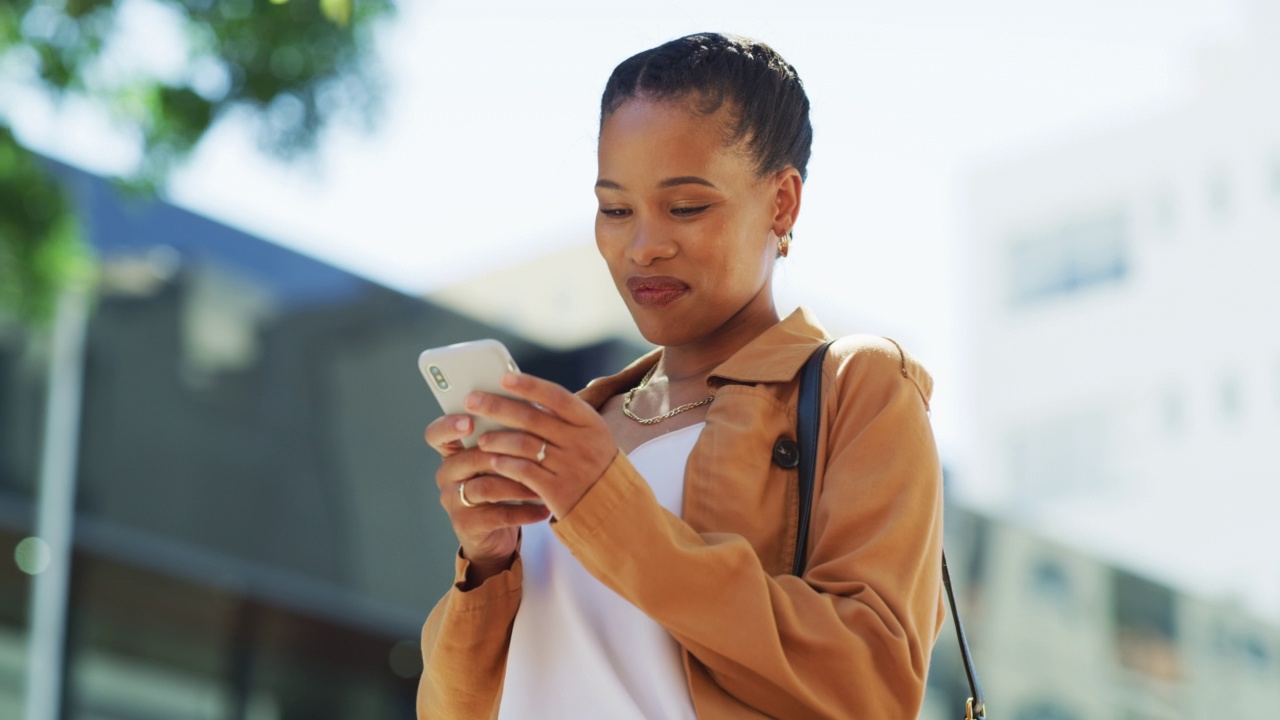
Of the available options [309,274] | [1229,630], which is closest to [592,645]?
[309,274]

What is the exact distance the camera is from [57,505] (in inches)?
357

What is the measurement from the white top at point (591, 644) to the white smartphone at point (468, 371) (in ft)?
1.04

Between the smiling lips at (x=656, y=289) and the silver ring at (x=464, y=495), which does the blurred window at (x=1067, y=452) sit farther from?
the silver ring at (x=464, y=495)

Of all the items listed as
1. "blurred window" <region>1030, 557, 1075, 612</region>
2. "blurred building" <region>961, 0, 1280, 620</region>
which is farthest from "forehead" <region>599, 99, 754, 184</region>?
"blurred building" <region>961, 0, 1280, 620</region>

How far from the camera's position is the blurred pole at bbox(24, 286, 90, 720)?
8.77m

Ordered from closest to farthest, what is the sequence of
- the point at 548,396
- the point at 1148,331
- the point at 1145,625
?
the point at 548,396 → the point at 1145,625 → the point at 1148,331

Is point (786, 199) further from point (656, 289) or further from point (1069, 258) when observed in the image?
point (1069, 258)

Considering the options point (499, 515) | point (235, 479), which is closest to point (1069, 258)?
point (235, 479)

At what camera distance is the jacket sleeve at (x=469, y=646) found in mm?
1874

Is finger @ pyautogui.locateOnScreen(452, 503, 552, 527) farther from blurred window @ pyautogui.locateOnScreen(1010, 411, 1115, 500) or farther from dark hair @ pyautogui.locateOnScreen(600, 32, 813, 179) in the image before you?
blurred window @ pyautogui.locateOnScreen(1010, 411, 1115, 500)

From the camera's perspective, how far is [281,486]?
998 cm

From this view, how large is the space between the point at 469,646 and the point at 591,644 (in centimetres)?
18

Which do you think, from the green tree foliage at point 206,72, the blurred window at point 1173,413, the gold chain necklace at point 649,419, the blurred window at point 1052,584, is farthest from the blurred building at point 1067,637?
the blurred window at point 1173,413

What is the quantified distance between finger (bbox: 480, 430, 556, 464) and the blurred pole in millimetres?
7722
